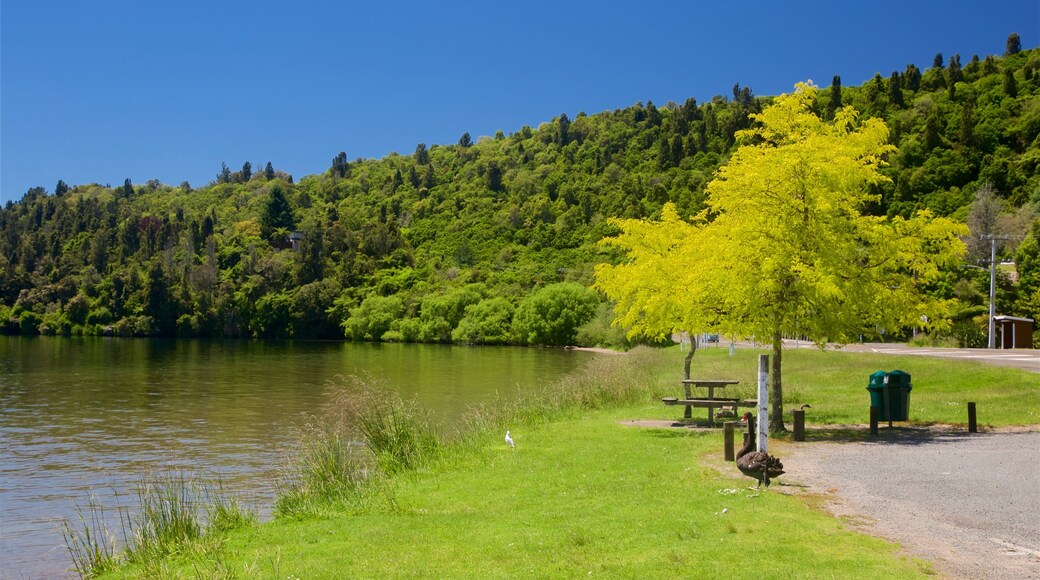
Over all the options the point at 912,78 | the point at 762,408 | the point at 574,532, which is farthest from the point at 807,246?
the point at 912,78

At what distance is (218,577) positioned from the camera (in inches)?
376

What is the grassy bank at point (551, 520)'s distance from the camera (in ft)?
30.0

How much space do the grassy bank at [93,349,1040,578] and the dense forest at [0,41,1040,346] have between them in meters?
68.8

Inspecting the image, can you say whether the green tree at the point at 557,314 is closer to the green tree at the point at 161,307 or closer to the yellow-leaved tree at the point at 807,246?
the green tree at the point at 161,307

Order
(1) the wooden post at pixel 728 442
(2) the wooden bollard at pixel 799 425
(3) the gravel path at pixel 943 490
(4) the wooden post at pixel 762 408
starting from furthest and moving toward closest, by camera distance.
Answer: (2) the wooden bollard at pixel 799 425 < (1) the wooden post at pixel 728 442 < (4) the wooden post at pixel 762 408 < (3) the gravel path at pixel 943 490

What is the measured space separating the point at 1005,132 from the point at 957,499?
123 metres

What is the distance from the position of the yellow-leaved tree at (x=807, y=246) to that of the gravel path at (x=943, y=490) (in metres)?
3.08

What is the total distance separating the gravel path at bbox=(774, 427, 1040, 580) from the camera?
909 centimetres

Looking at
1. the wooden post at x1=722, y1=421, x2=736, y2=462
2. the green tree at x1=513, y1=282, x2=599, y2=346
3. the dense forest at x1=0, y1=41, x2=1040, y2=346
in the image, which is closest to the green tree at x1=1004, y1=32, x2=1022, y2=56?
the dense forest at x1=0, y1=41, x2=1040, y2=346

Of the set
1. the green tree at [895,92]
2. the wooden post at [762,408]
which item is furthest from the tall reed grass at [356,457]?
the green tree at [895,92]

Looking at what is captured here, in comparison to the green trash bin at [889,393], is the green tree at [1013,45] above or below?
above

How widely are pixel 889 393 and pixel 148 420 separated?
27.8m

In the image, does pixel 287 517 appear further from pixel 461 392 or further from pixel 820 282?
pixel 461 392

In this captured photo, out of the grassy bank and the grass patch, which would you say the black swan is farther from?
the grass patch
